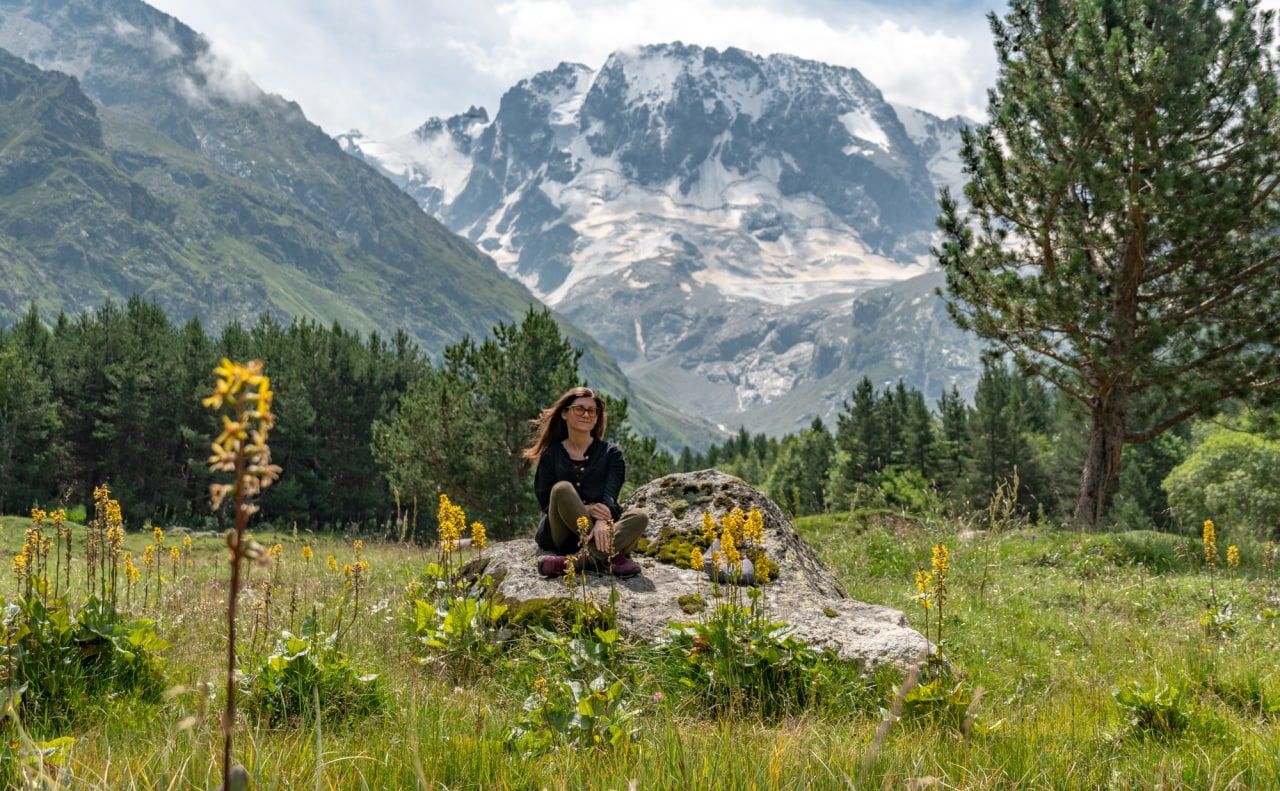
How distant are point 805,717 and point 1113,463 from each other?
16.7m

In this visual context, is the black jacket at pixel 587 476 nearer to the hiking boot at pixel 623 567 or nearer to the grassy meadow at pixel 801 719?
the hiking boot at pixel 623 567

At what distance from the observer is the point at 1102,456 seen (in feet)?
59.0

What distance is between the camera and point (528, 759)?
3355 millimetres

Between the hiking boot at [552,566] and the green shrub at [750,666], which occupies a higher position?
the hiking boot at [552,566]

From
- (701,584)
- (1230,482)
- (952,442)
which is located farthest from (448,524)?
(952,442)

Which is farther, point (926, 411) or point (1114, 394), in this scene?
point (926, 411)

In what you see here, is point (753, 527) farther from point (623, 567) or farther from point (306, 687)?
point (623, 567)

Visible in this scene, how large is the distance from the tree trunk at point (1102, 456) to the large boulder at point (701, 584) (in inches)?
435

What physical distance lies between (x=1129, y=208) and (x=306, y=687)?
17.0 m

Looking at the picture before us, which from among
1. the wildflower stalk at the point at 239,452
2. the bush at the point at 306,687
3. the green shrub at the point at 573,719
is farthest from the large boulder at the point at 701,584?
the wildflower stalk at the point at 239,452

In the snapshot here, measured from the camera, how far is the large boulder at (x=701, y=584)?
19.6 feet

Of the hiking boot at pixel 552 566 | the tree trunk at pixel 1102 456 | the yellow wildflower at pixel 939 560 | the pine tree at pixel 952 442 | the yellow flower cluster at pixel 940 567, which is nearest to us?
the yellow flower cluster at pixel 940 567

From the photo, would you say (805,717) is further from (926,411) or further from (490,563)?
(926,411)

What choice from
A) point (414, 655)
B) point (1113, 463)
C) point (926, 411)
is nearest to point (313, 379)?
point (926, 411)
